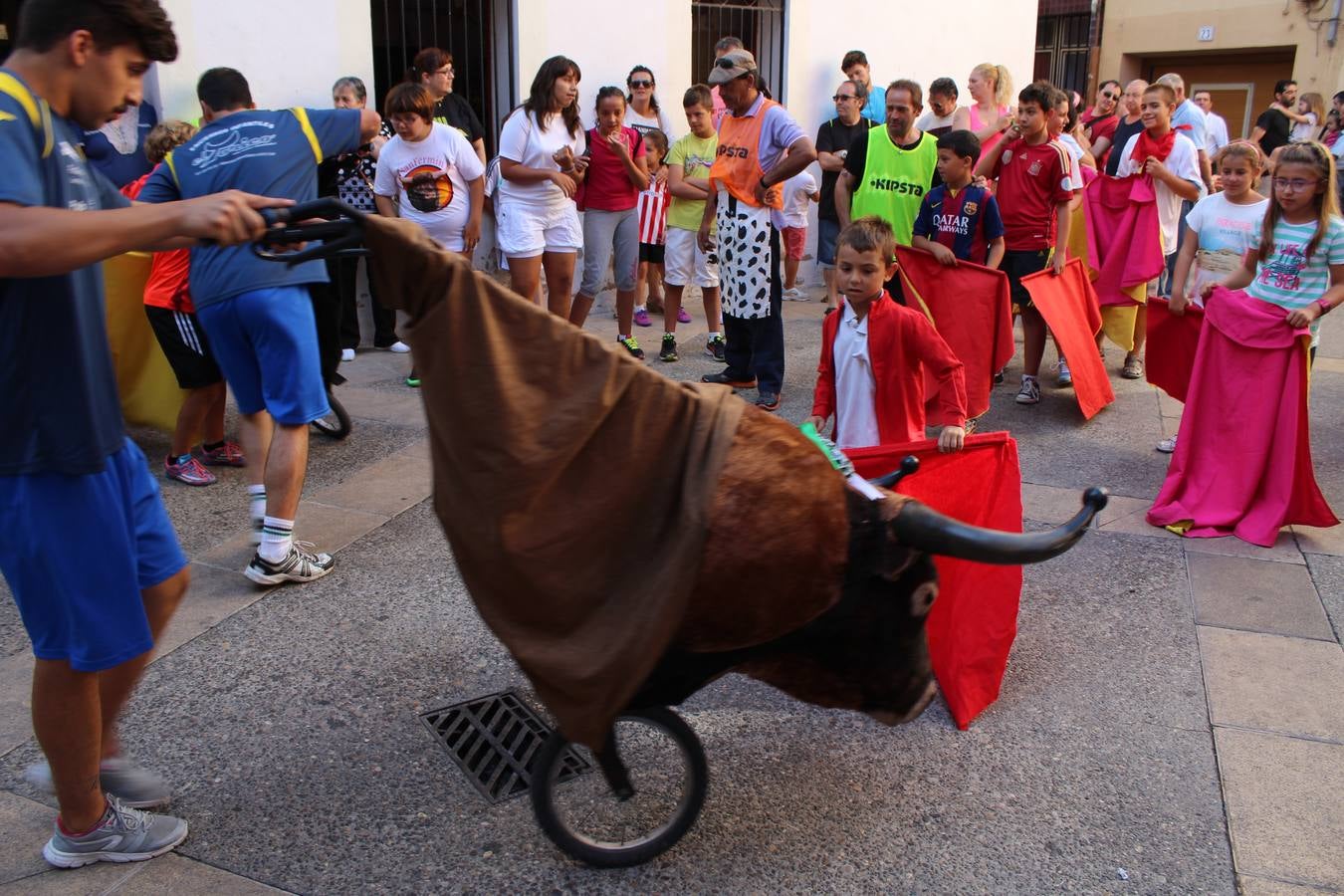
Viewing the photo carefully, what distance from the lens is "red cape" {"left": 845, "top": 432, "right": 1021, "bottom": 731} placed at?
11.5ft

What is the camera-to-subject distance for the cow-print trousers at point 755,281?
699 cm

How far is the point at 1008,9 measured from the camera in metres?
A: 13.8

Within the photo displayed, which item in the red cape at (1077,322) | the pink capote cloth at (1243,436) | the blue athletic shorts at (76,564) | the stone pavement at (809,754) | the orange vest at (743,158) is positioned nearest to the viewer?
the blue athletic shorts at (76,564)

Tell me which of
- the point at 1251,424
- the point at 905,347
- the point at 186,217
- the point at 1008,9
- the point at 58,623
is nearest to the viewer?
the point at 186,217

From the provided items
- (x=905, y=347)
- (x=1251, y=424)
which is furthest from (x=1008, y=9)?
(x=905, y=347)

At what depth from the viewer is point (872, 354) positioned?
446cm

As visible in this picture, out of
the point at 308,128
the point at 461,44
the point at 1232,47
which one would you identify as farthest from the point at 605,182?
the point at 1232,47

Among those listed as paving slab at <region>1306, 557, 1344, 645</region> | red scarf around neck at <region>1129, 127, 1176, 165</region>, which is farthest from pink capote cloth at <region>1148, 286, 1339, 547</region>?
red scarf around neck at <region>1129, 127, 1176, 165</region>

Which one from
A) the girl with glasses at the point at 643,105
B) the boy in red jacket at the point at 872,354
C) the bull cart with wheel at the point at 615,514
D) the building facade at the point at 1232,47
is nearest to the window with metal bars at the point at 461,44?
the girl with glasses at the point at 643,105

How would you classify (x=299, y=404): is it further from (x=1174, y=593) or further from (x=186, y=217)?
(x=1174, y=593)

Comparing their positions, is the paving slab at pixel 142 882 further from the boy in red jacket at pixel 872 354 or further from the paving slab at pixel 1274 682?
the paving slab at pixel 1274 682

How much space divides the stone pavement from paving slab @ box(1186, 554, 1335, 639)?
0.01 m

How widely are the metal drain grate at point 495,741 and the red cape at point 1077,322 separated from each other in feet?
14.6

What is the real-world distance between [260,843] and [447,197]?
5287mm
